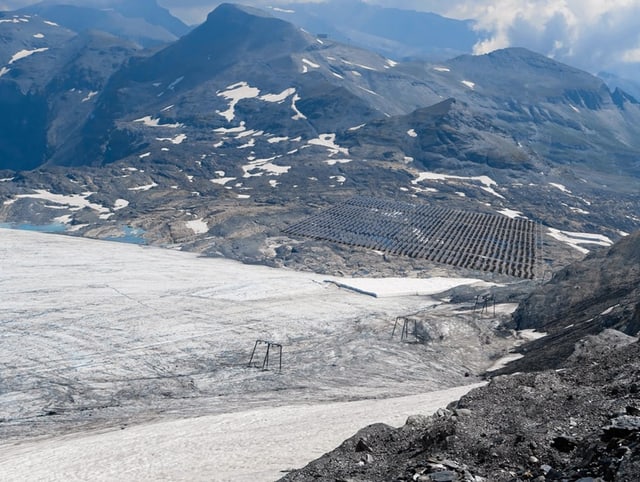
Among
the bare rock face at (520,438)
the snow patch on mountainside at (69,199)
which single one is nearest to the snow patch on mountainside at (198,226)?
the snow patch on mountainside at (69,199)

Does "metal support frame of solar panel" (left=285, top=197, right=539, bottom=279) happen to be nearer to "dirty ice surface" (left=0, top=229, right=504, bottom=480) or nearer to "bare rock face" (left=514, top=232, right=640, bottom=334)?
"bare rock face" (left=514, top=232, right=640, bottom=334)

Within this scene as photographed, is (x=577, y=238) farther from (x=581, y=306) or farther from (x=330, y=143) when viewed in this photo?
(x=330, y=143)

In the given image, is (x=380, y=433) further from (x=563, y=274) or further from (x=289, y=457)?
(x=563, y=274)

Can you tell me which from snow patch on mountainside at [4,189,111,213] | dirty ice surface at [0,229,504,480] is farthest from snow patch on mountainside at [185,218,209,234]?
dirty ice surface at [0,229,504,480]

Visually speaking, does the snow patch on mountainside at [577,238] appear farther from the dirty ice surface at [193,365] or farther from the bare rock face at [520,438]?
the bare rock face at [520,438]

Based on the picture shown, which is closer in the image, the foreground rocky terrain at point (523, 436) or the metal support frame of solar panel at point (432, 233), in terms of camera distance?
the foreground rocky terrain at point (523, 436)

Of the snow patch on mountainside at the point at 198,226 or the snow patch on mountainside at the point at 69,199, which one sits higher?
the snow patch on mountainside at the point at 198,226

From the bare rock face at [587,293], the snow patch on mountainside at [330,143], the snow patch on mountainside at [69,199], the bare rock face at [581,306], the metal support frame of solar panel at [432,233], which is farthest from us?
the snow patch on mountainside at [330,143]

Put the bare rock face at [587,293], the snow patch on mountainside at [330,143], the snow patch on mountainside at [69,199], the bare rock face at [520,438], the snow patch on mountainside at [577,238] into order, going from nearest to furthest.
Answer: the bare rock face at [520,438]
the bare rock face at [587,293]
the snow patch on mountainside at [577,238]
the snow patch on mountainside at [69,199]
the snow patch on mountainside at [330,143]
